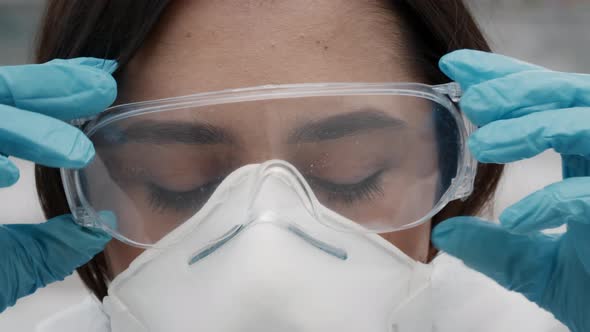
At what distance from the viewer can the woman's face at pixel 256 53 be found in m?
1.12

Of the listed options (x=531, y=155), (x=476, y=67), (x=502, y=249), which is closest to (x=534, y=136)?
(x=531, y=155)

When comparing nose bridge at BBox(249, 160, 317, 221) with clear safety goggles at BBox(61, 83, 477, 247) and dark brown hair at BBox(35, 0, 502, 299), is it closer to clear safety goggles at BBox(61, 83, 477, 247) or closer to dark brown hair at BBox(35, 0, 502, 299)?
clear safety goggles at BBox(61, 83, 477, 247)

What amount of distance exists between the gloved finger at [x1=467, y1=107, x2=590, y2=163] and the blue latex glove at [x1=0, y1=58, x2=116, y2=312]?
533 millimetres

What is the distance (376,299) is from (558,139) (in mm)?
353

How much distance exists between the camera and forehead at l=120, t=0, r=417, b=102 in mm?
1121

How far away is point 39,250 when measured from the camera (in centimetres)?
116

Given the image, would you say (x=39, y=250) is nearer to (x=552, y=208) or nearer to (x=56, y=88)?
(x=56, y=88)

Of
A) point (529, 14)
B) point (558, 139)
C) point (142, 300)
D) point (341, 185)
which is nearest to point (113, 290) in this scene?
point (142, 300)

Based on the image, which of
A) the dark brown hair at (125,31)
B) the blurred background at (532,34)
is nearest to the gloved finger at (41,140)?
the dark brown hair at (125,31)

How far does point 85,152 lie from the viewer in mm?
988

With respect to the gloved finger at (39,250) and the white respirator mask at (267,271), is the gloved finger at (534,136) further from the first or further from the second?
the gloved finger at (39,250)

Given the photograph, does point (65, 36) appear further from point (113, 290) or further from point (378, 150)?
point (378, 150)

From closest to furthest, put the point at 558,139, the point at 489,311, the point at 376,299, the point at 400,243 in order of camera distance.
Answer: the point at 558,139
the point at 376,299
the point at 400,243
the point at 489,311

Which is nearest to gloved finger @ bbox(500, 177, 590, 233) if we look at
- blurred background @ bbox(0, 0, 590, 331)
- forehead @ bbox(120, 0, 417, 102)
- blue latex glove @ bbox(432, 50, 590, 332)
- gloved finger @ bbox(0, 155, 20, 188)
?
blue latex glove @ bbox(432, 50, 590, 332)
